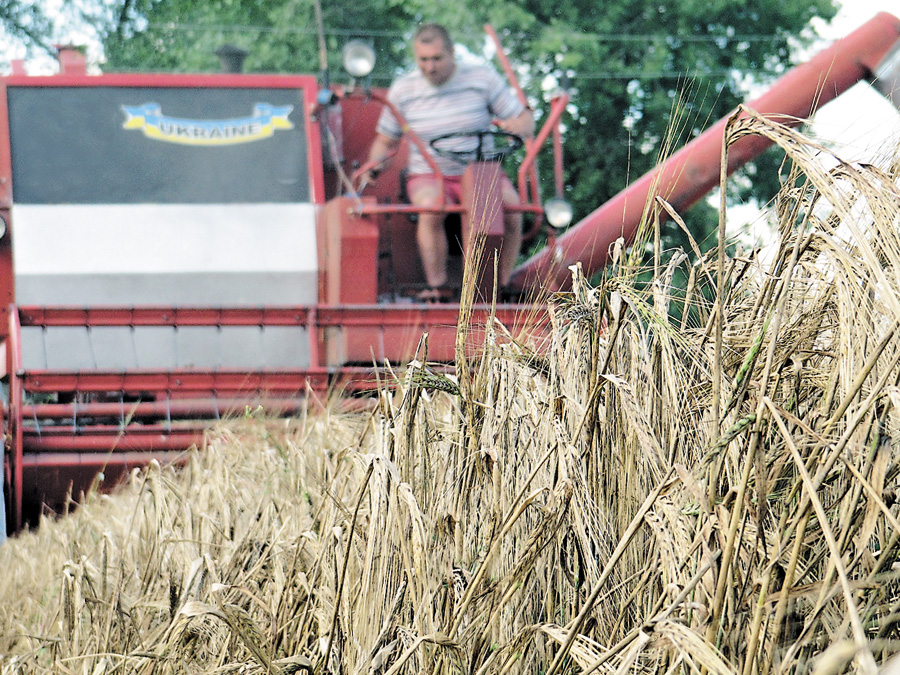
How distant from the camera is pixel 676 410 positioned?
1924 mm

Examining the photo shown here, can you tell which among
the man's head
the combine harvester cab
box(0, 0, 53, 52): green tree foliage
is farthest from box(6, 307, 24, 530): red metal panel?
box(0, 0, 53, 52): green tree foliage

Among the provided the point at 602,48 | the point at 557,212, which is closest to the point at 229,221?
the point at 557,212

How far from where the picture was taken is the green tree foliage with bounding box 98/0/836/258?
1389cm

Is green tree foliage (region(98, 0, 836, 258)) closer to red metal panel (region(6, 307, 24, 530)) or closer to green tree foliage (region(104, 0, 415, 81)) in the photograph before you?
green tree foliage (region(104, 0, 415, 81))

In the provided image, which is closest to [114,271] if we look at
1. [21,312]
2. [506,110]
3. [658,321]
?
[21,312]

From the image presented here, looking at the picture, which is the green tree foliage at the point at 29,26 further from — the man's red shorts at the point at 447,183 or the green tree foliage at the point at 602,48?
A: the man's red shorts at the point at 447,183

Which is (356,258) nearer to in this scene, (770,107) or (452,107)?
(452,107)

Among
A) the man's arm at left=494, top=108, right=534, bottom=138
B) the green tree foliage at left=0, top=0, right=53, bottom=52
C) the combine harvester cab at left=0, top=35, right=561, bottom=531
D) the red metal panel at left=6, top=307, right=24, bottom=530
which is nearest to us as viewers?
the red metal panel at left=6, top=307, right=24, bottom=530

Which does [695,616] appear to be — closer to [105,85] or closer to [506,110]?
[506,110]

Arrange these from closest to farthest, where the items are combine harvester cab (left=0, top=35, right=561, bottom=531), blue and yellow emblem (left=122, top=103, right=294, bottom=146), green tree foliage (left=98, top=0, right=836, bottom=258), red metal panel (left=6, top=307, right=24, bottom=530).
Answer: red metal panel (left=6, top=307, right=24, bottom=530)
combine harvester cab (left=0, top=35, right=561, bottom=531)
blue and yellow emblem (left=122, top=103, right=294, bottom=146)
green tree foliage (left=98, top=0, right=836, bottom=258)

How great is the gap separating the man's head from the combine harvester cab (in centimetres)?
36

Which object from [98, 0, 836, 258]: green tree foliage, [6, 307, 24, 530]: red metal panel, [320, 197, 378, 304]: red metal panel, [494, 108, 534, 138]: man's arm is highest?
[98, 0, 836, 258]: green tree foliage

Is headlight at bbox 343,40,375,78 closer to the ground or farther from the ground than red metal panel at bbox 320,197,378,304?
farther from the ground

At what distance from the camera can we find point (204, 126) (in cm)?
666
